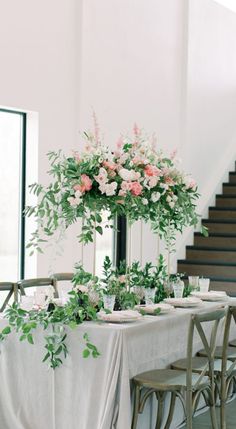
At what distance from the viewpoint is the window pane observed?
852 centimetres

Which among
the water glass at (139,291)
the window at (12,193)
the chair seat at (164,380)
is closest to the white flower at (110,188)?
the water glass at (139,291)

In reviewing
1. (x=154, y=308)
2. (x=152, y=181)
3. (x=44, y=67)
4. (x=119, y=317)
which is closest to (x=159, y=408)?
(x=154, y=308)

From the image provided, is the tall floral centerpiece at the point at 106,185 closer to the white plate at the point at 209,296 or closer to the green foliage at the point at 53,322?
the green foliage at the point at 53,322

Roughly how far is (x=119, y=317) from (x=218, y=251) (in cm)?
594

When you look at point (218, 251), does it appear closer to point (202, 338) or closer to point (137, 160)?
point (137, 160)

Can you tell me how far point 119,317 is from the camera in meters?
5.22

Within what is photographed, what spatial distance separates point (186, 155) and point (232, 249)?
1351mm

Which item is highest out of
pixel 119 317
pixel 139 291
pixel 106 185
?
pixel 106 185

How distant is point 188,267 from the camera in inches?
434

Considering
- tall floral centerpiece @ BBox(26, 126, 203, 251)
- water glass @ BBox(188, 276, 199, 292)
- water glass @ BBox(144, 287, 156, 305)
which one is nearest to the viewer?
tall floral centerpiece @ BBox(26, 126, 203, 251)

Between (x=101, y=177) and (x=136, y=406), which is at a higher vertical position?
(x=101, y=177)

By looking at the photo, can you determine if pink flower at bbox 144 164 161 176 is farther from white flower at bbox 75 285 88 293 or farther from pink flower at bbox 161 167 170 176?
white flower at bbox 75 285 88 293

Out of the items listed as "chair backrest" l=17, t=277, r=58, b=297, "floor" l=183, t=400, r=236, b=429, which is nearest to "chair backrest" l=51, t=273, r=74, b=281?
"chair backrest" l=17, t=277, r=58, b=297

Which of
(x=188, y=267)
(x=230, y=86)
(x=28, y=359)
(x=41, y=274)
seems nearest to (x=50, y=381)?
(x=28, y=359)
